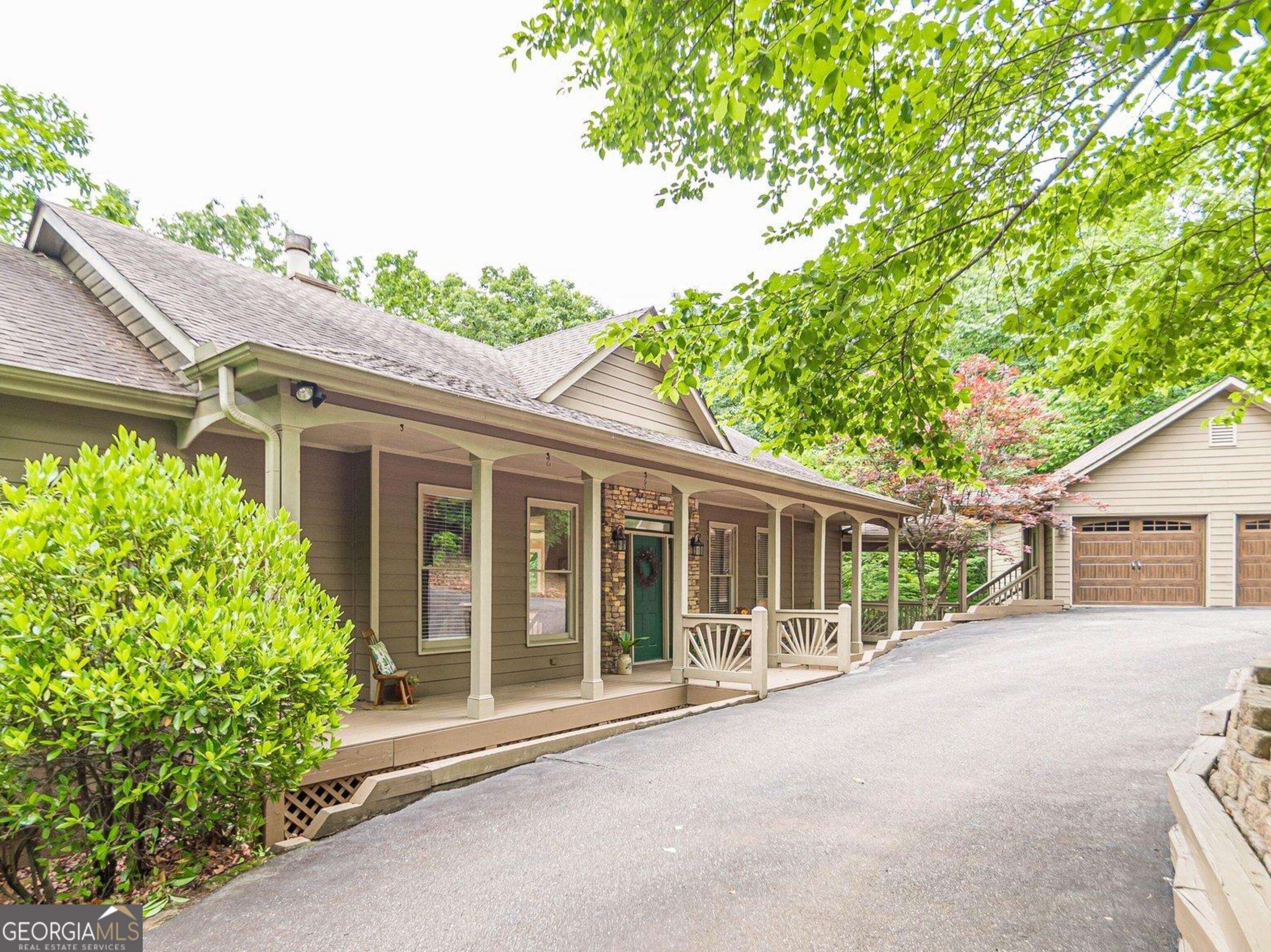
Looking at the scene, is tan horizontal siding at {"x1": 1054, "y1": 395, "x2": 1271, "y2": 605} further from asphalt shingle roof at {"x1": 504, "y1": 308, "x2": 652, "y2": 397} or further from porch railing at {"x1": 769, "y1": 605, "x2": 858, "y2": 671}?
asphalt shingle roof at {"x1": 504, "y1": 308, "x2": 652, "y2": 397}

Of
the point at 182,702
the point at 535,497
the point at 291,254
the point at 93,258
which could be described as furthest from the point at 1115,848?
the point at 291,254

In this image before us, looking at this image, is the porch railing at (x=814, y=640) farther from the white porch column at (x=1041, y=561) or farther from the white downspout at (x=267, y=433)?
the white porch column at (x=1041, y=561)

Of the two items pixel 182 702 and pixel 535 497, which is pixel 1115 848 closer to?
pixel 182 702

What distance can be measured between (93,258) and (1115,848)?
9.97 m

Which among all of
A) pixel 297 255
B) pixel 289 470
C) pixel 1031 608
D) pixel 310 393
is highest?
pixel 297 255

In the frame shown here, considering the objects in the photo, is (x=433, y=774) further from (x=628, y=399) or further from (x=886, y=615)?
(x=886, y=615)

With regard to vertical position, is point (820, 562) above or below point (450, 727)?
above

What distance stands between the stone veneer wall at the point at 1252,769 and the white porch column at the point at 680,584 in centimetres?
590

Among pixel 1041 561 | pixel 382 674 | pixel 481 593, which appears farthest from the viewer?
pixel 1041 561

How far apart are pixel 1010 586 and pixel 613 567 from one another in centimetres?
1285

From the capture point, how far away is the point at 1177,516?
18531 mm

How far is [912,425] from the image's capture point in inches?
237

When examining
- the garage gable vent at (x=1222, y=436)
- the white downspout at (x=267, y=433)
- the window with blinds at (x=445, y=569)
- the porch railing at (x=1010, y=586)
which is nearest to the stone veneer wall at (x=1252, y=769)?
the white downspout at (x=267, y=433)

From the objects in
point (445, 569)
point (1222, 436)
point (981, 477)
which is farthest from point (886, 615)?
point (445, 569)
